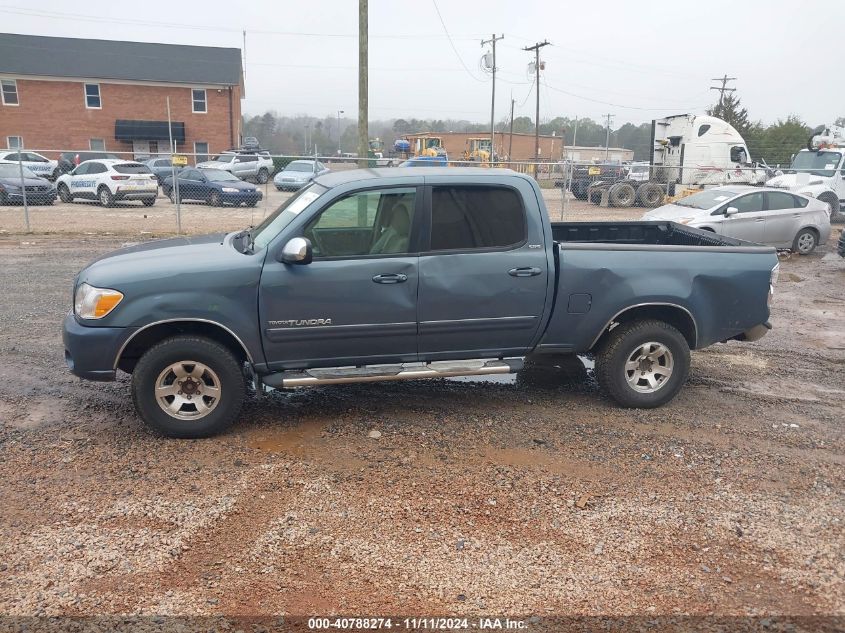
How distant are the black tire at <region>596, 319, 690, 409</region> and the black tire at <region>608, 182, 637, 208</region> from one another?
21.3 m

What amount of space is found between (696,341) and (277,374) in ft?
11.4

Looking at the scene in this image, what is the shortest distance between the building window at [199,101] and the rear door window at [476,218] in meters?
44.0

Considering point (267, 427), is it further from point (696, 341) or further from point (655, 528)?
point (696, 341)

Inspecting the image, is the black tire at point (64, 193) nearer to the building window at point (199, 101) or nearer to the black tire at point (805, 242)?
the black tire at point (805, 242)

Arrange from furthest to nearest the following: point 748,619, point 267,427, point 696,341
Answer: point 696,341, point 267,427, point 748,619

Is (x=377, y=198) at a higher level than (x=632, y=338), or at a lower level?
higher

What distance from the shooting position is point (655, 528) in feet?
13.6

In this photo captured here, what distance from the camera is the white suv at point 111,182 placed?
73.4 feet

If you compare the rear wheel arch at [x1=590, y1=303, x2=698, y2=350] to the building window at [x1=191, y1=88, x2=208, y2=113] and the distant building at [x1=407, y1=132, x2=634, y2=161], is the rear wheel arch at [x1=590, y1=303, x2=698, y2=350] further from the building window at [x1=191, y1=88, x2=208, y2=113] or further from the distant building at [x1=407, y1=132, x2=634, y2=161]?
the distant building at [x1=407, y1=132, x2=634, y2=161]

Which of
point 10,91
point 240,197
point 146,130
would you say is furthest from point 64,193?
point 10,91

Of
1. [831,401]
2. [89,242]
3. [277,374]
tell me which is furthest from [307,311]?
[89,242]

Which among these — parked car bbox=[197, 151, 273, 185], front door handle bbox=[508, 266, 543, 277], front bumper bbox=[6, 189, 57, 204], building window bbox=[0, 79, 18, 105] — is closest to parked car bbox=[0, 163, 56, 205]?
front bumper bbox=[6, 189, 57, 204]

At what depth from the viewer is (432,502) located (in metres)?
4.40

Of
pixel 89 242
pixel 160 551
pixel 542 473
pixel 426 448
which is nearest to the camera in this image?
pixel 160 551
